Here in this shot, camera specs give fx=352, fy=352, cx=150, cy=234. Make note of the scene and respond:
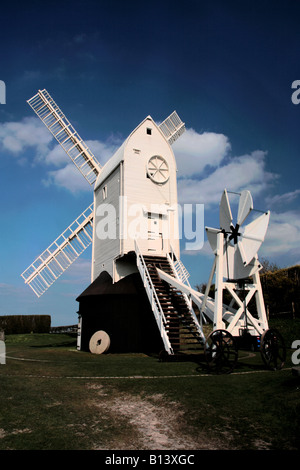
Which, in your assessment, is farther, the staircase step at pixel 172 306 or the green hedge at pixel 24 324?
the green hedge at pixel 24 324

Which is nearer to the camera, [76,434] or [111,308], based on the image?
[76,434]

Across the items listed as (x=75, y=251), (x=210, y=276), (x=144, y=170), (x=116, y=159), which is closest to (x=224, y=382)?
(x=210, y=276)

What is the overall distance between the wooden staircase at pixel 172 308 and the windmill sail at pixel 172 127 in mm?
10822

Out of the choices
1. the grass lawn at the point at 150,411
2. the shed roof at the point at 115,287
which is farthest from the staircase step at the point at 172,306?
the grass lawn at the point at 150,411

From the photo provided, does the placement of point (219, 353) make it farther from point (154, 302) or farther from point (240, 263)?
point (154, 302)

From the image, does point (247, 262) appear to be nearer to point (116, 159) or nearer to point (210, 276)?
point (210, 276)

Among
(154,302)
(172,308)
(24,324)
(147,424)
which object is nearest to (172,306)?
(172,308)

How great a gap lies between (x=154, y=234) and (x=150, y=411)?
14388 mm

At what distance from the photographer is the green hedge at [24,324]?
37.3m

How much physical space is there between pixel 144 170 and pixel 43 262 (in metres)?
10.7

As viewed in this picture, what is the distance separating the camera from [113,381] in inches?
371

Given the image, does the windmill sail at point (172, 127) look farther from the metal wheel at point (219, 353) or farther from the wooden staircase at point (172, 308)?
the metal wheel at point (219, 353)
